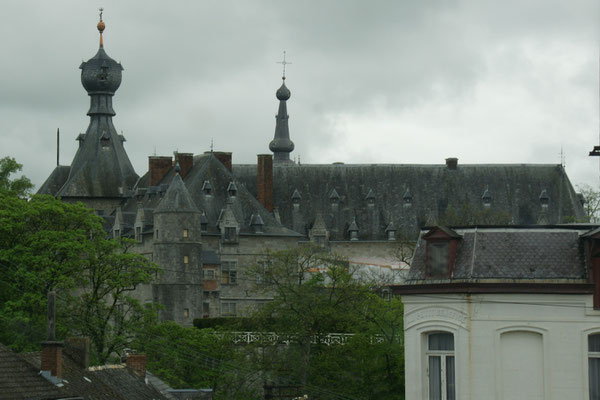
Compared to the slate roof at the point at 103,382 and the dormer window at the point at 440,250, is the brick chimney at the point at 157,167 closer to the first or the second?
the slate roof at the point at 103,382

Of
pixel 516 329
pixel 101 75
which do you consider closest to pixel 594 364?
pixel 516 329

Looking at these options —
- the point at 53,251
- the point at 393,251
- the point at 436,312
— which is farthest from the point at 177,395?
the point at 393,251

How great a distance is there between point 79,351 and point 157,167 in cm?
6475

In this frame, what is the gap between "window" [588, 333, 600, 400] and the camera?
28.9 m

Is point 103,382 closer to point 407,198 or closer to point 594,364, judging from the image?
point 594,364

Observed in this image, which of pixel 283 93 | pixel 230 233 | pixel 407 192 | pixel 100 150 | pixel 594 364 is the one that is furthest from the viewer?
pixel 283 93

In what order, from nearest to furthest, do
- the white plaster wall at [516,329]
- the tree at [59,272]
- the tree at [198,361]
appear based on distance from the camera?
the white plaster wall at [516,329]
the tree at [198,361]
the tree at [59,272]

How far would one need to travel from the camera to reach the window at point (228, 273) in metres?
96.8

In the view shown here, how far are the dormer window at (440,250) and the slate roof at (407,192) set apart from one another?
7435 centimetres

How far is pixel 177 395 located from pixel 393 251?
6312cm

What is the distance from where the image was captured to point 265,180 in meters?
106

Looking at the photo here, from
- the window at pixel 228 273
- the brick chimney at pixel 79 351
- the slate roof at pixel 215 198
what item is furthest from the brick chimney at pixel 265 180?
the brick chimney at pixel 79 351

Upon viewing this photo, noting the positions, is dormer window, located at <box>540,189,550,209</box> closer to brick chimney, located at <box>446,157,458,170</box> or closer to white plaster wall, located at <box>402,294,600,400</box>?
brick chimney, located at <box>446,157,458,170</box>

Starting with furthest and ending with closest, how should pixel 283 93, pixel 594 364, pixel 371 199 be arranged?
pixel 283 93
pixel 371 199
pixel 594 364
